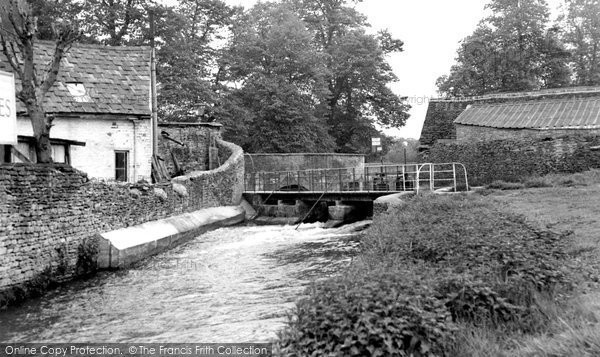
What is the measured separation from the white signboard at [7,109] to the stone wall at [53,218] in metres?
0.63

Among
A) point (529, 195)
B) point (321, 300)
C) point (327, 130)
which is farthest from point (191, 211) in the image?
point (327, 130)

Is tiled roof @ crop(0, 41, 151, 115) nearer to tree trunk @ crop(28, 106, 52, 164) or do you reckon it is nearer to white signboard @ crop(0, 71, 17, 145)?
tree trunk @ crop(28, 106, 52, 164)

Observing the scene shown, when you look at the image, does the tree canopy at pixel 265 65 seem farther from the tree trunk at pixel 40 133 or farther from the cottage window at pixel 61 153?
the tree trunk at pixel 40 133

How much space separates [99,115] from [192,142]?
972cm

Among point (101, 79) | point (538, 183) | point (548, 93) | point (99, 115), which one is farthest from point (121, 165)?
point (548, 93)

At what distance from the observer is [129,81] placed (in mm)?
22188

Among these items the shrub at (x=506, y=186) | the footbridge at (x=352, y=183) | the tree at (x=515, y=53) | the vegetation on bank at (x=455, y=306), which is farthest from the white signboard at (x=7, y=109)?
the tree at (x=515, y=53)

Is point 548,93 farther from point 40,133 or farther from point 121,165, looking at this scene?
point 40,133

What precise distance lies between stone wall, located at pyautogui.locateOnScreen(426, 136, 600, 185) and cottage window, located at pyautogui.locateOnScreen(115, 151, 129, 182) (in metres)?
14.6

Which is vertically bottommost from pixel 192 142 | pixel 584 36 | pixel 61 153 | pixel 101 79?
pixel 61 153

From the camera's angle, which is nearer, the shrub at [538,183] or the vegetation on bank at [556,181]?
the vegetation on bank at [556,181]

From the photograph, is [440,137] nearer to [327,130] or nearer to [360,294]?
[327,130]

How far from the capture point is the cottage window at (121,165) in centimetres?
2083

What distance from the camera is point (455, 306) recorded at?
18.0 ft
